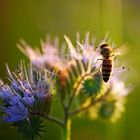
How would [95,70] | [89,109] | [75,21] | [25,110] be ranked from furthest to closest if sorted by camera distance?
[75,21] → [89,109] → [95,70] → [25,110]

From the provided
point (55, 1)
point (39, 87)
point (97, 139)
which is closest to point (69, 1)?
point (55, 1)

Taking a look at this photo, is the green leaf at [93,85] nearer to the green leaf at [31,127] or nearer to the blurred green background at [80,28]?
the green leaf at [31,127]

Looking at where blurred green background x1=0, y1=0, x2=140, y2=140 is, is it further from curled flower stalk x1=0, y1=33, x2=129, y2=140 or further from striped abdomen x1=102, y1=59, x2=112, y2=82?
striped abdomen x1=102, y1=59, x2=112, y2=82

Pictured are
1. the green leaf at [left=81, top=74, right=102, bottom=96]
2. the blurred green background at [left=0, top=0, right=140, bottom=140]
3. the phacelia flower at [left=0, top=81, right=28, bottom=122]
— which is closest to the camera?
the phacelia flower at [left=0, top=81, right=28, bottom=122]

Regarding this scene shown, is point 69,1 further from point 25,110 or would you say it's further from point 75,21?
point 25,110

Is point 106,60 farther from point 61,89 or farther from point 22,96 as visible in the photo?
point 22,96

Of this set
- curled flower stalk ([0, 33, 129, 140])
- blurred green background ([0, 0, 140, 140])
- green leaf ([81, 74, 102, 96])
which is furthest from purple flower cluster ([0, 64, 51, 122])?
blurred green background ([0, 0, 140, 140])
